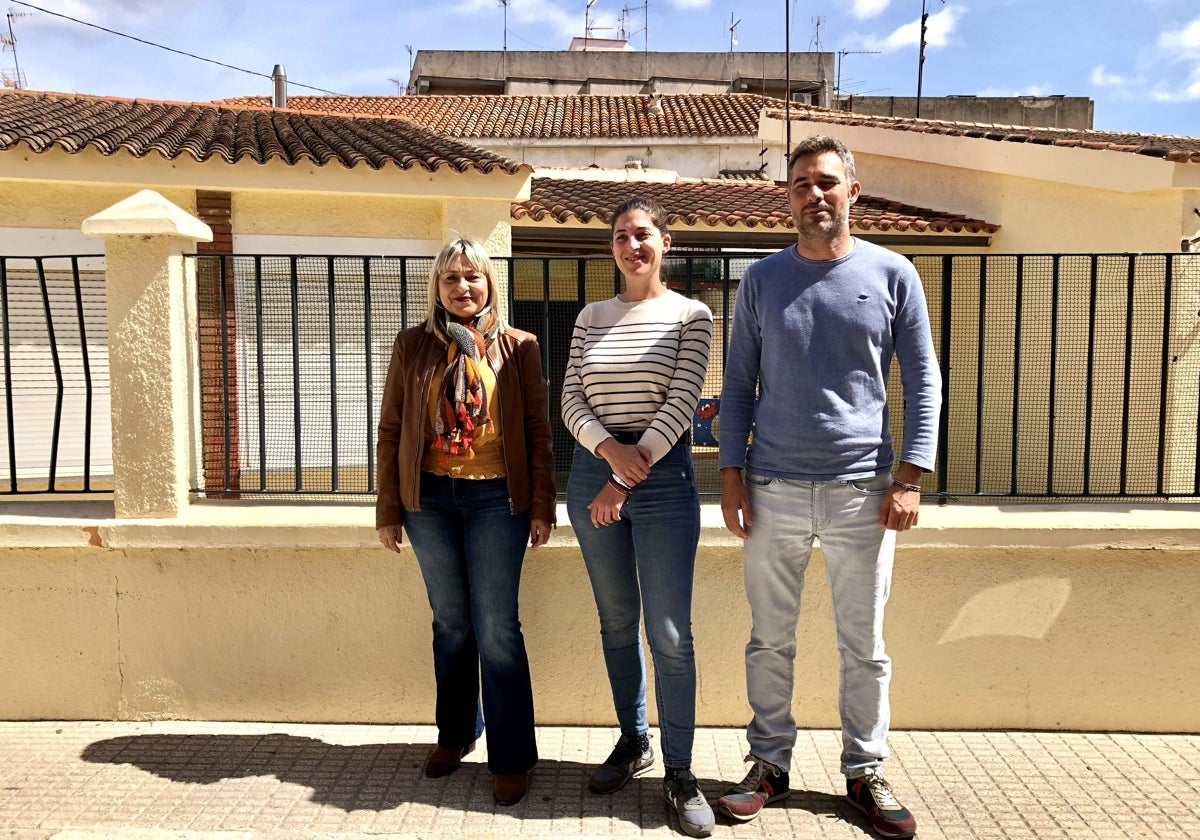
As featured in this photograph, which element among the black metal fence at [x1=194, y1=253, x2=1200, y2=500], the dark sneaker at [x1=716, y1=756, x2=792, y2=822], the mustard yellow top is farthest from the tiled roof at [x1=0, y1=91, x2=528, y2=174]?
the dark sneaker at [x1=716, y1=756, x2=792, y2=822]

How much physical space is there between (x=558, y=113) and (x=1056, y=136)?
39.5 feet

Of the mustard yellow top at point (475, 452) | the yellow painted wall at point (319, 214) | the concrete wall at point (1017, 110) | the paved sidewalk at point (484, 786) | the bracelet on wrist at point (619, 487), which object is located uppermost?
the concrete wall at point (1017, 110)

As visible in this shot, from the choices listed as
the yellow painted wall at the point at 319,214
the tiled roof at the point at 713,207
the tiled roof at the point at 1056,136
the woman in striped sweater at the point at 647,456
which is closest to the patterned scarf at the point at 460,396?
the woman in striped sweater at the point at 647,456

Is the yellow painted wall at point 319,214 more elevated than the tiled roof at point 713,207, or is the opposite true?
the tiled roof at point 713,207

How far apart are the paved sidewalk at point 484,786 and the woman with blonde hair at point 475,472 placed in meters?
0.26

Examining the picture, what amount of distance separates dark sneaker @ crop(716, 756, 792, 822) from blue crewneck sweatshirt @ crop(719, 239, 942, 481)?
3.22 feet

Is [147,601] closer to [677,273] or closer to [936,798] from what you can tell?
[677,273]

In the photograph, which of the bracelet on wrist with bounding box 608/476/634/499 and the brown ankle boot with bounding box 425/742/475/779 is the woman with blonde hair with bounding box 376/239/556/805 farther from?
the bracelet on wrist with bounding box 608/476/634/499

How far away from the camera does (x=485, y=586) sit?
122 inches

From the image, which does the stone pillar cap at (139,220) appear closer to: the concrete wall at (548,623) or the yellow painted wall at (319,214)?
the concrete wall at (548,623)

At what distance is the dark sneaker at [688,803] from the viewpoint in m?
2.97

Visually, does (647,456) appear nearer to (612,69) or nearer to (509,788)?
(509,788)

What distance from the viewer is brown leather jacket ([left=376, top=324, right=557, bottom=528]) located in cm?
310

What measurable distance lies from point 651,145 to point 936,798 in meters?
16.4
